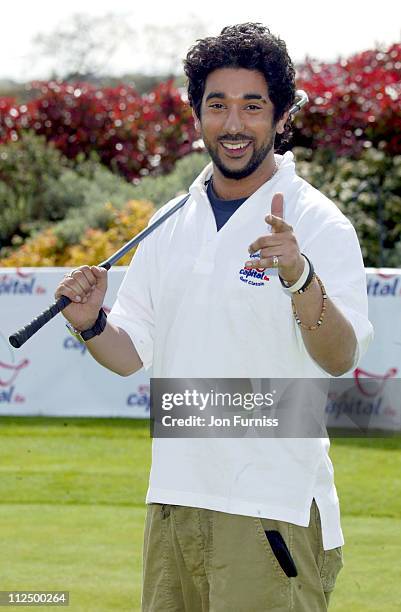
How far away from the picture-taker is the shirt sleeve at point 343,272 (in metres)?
3.17

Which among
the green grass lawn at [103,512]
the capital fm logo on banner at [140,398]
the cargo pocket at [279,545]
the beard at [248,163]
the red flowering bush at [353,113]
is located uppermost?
the red flowering bush at [353,113]

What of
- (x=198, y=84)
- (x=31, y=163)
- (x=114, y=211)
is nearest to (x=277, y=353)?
(x=198, y=84)

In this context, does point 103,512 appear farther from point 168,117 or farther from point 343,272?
point 168,117

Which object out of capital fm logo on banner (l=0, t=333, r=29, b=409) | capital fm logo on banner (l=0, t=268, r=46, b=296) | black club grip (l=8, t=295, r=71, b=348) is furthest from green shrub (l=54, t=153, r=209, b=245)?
black club grip (l=8, t=295, r=71, b=348)

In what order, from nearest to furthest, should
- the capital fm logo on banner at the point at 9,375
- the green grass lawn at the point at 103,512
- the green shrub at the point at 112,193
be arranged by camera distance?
1. the green grass lawn at the point at 103,512
2. the capital fm logo on banner at the point at 9,375
3. the green shrub at the point at 112,193

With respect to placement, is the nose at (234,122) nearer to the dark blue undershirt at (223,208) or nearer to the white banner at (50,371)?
the dark blue undershirt at (223,208)

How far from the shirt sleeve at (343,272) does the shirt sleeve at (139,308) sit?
60 centimetres

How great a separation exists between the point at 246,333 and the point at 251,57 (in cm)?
79

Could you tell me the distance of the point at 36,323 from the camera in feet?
→ 11.1

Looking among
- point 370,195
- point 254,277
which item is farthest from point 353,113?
point 254,277

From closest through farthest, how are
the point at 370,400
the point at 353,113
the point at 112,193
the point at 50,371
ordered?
the point at 370,400 < the point at 50,371 < the point at 353,113 < the point at 112,193

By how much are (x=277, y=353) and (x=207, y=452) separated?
0.32 meters

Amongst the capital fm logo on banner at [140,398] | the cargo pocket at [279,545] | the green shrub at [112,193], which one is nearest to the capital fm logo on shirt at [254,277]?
the cargo pocket at [279,545]

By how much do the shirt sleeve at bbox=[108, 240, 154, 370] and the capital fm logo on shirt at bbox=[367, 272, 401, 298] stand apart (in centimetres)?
661
